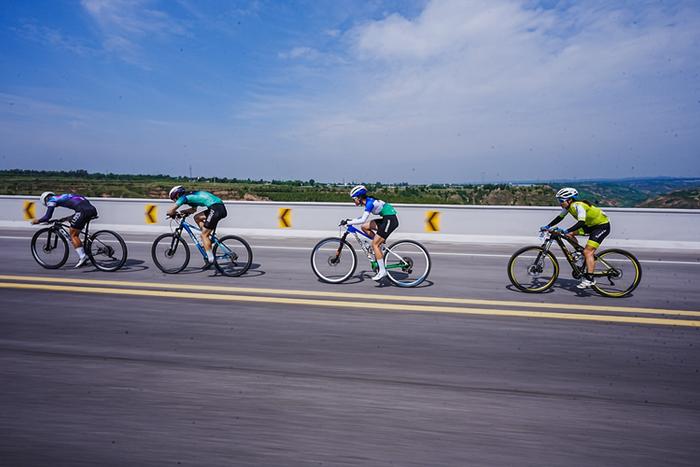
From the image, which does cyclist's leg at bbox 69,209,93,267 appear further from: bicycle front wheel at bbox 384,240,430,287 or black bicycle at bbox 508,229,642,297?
black bicycle at bbox 508,229,642,297

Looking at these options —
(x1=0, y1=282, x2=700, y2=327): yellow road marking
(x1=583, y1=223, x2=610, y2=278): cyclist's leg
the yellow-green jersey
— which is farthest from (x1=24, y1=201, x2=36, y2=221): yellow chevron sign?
(x1=583, y1=223, x2=610, y2=278): cyclist's leg

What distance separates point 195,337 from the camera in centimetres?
488

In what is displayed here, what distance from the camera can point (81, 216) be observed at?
832 centimetres

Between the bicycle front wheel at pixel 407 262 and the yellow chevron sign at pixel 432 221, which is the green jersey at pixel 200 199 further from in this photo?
the yellow chevron sign at pixel 432 221

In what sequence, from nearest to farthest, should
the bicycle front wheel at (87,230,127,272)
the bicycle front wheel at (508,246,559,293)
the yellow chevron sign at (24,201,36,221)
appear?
1. the bicycle front wheel at (508,246,559,293)
2. the bicycle front wheel at (87,230,127,272)
3. the yellow chevron sign at (24,201,36,221)

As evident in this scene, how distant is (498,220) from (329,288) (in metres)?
7.60

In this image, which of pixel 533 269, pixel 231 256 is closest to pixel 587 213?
pixel 533 269

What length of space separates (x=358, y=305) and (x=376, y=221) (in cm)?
193

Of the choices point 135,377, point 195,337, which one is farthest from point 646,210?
point 135,377

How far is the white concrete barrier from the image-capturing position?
11.9 m

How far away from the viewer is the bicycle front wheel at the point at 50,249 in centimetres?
858

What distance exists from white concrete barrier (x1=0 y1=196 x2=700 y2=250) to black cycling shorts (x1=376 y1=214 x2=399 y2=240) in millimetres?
5805

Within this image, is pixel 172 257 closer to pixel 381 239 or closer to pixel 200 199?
pixel 200 199

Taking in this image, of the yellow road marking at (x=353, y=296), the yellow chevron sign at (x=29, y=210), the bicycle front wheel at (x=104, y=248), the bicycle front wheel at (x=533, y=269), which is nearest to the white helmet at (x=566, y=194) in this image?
the bicycle front wheel at (x=533, y=269)
